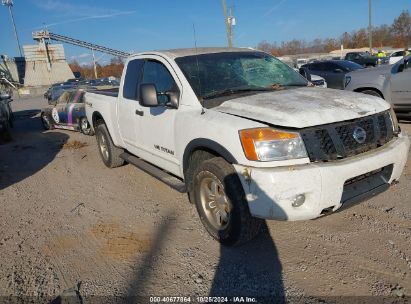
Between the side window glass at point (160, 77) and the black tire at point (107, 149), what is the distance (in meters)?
1.76

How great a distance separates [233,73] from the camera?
409 cm

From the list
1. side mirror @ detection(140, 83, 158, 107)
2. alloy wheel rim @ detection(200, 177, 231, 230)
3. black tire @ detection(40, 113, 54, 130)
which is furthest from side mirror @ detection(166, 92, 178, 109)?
black tire @ detection(40, 113, 54, 130)

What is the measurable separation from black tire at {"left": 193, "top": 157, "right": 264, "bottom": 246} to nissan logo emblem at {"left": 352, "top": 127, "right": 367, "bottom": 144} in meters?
1.08

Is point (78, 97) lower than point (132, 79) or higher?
lower

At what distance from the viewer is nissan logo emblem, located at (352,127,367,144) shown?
3068 mm

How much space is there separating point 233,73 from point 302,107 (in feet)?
4.01

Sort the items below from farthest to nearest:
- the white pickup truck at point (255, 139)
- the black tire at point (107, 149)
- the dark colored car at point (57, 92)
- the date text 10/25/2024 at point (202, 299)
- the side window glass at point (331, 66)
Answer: the side window glass at point (331, 66), the dark colored car at point (57, 92), the black tire at point (107, 149), the white pickup truck at point (255, 139), the date text 10/25/2024 at point (202, 299)

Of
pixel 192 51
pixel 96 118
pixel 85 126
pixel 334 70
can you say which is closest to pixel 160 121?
pixel 192 51

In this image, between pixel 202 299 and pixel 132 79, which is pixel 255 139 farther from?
pixel 132 79

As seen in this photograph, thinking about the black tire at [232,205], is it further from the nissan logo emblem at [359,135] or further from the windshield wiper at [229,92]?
the nissan logo emblem at [359,135]

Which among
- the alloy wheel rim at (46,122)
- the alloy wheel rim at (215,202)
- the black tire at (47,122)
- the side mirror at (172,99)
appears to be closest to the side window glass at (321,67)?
the black tire at (47,122)

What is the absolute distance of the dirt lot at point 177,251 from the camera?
9.53 ft

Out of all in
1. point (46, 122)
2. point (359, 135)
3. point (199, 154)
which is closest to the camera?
point (359, 135)

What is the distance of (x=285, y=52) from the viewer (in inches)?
3501
